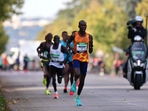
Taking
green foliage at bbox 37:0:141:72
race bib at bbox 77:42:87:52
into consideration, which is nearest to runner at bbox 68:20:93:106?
race bib at bbox 77:42:87:52

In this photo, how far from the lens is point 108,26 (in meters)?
79.7

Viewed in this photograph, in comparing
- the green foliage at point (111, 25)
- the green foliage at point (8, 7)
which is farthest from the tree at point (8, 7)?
the green foliage at point (111, 25)

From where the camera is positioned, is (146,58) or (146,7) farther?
(146,7)

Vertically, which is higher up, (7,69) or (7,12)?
(7,12)

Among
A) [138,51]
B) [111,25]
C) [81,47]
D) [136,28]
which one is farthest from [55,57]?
[111,25]

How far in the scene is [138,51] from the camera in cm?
2262

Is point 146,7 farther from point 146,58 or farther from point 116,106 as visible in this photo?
point 116,106

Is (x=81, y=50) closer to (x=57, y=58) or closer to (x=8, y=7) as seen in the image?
(x=57, y=58)

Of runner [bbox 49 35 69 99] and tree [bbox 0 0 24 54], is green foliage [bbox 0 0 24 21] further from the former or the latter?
runner [bbox 49 35 69 99]

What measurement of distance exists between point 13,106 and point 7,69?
5803 centimetres

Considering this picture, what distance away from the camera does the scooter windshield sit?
2262 cm

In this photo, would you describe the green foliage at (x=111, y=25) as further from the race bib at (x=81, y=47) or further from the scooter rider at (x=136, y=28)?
the race bib at (x=81, y=47)

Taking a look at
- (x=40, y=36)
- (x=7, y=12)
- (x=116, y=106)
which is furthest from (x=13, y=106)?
(x=40, y=36)

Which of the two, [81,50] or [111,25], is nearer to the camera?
[81,50]
